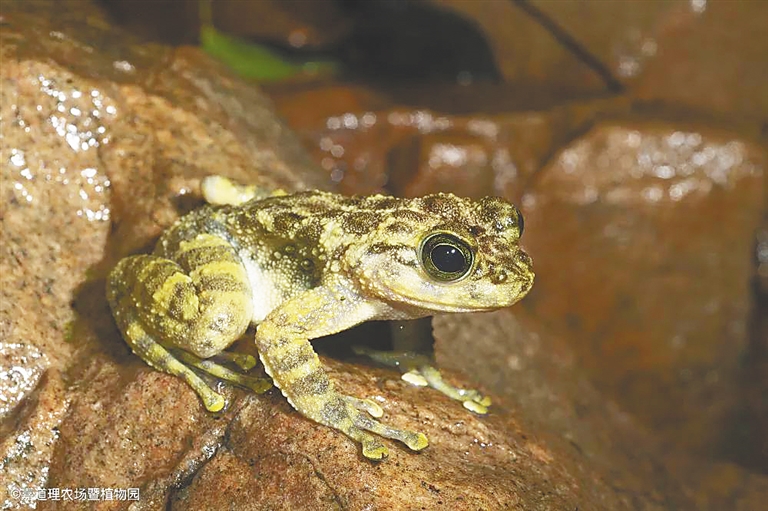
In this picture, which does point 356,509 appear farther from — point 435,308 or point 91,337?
point 91,337

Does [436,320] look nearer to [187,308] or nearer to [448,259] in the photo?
[448,259]

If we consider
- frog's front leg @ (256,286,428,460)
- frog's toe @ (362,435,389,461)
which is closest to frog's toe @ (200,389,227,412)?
frog's front leg @ (256,286,428,460)

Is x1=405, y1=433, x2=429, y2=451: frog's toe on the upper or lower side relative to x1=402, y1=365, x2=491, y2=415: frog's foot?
upper

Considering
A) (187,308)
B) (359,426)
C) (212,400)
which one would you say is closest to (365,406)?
(359,426)

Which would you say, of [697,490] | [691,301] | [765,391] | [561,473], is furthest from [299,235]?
[765,391]

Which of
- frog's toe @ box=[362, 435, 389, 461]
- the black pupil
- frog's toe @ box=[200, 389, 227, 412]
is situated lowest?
frog's toe @ box=[200, 389, 227, 412]

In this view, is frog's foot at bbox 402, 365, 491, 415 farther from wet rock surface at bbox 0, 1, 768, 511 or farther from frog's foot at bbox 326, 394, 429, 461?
frog's foot at bbox 326, 394, 429, 461
